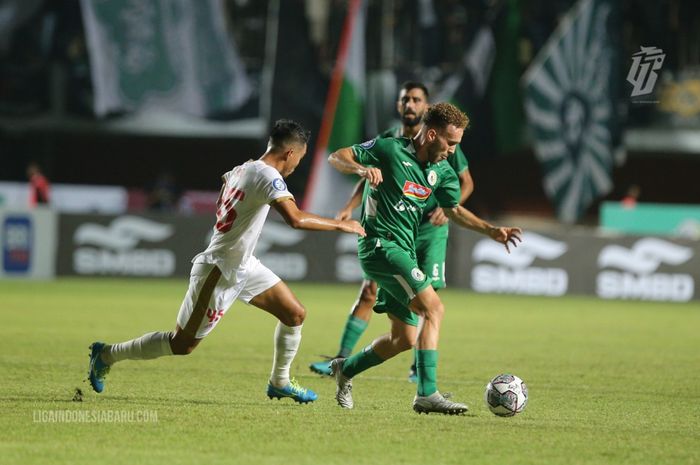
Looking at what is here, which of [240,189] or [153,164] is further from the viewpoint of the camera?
[153,164]

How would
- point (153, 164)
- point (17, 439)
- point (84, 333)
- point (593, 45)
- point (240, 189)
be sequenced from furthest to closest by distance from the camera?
point (153, 164) → point (593, 45) → point (84, 333) → point (240, 189) → point (17, 439)

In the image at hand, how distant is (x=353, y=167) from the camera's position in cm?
836

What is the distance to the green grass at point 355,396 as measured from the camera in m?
6.70

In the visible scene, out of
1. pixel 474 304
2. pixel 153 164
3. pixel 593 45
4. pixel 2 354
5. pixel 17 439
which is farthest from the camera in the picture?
pixel 153 164

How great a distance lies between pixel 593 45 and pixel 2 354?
21.1m

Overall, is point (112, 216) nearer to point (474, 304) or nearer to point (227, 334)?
point (474, 304)

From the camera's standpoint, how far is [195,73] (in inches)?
1193

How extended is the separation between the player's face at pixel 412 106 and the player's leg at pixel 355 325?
1407 millimetres

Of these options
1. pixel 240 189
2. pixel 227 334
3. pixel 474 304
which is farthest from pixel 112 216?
pixel 240 189

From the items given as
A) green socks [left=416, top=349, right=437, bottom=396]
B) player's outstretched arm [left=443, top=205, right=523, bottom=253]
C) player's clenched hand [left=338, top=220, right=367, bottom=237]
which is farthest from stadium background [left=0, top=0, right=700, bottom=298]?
player's clenched hand [left=338, top=220, right=367, bottom=237]

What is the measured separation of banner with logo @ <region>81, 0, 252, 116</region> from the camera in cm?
2964

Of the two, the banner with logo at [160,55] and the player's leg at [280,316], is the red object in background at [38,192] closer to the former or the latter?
the banner with logo at [160,55]

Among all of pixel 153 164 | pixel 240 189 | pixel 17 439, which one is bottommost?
pixel 153 164

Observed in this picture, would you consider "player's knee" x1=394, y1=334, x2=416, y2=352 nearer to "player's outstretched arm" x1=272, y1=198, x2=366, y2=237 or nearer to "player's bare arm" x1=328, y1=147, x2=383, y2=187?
"player's outstretched arm" x1=272, y1=198, x2=366, y2=237
